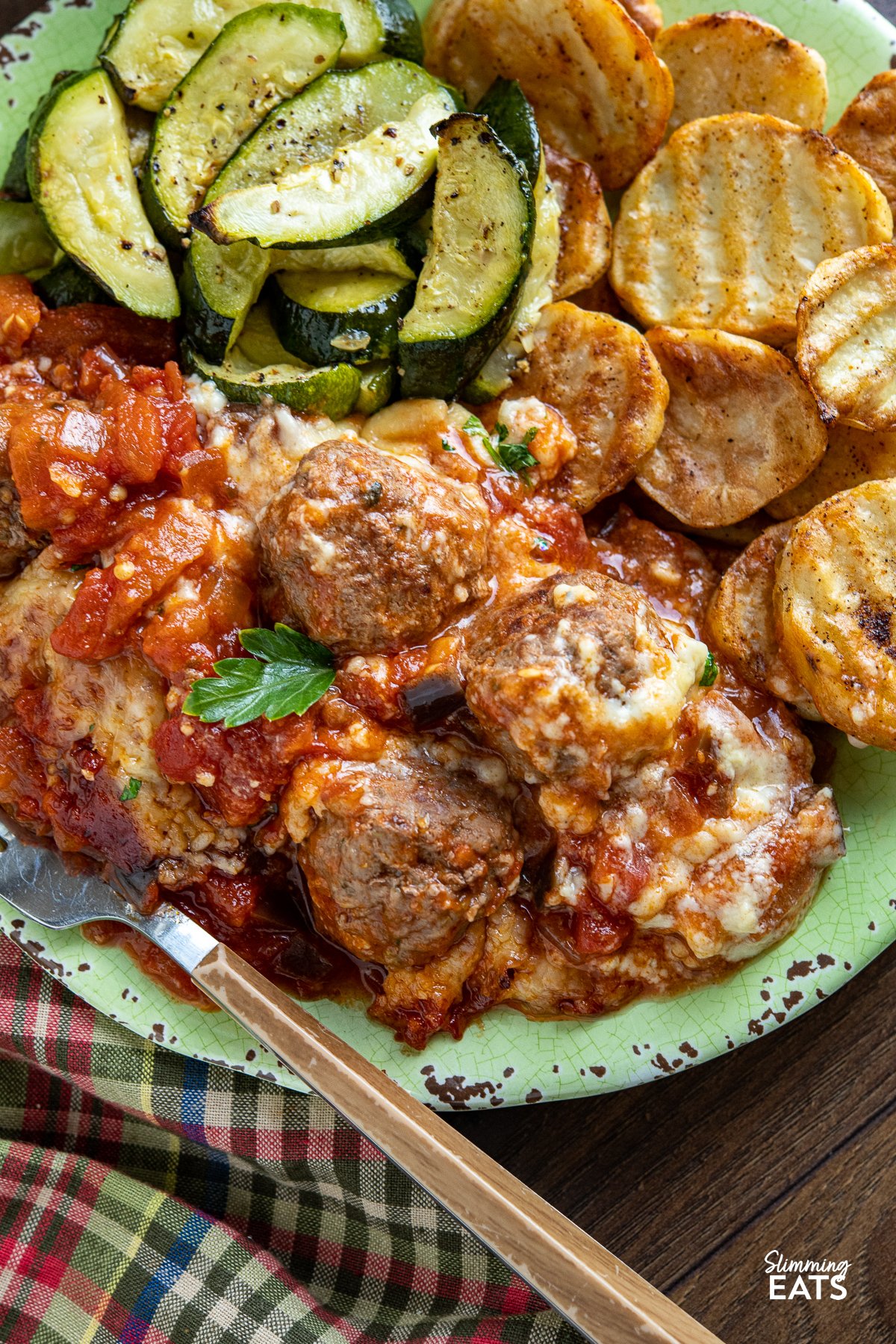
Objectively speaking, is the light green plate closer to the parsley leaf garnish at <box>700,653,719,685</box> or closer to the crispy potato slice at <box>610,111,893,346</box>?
the parsley leaf garnish at <box>700,653,719,685</box>

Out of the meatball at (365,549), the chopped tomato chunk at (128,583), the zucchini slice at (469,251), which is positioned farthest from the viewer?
the zucchini slice at (469,251)

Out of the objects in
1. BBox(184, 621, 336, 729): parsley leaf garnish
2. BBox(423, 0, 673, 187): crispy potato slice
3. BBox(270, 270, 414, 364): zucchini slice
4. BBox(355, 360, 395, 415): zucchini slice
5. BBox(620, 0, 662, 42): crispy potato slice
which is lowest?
BBox(184, 621, 336, 729): parsley leaf garnish

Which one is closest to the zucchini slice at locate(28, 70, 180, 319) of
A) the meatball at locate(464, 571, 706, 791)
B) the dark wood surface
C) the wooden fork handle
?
the meatball at locate(464, 571, 706, 791)

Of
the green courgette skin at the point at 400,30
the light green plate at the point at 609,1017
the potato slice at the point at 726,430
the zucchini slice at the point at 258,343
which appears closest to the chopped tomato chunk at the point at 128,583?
the zucchini slice at the point at 258,343

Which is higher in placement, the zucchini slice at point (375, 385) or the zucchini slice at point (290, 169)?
the zucchini slice at point (290, 169)

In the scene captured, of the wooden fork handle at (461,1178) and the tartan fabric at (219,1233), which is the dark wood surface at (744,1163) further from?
the wooden fork handle at (461,1178)

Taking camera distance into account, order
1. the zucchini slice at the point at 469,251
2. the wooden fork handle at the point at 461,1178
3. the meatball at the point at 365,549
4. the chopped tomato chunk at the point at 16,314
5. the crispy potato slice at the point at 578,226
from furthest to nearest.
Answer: the crispy potato slice at the point at 578,226 < the chopped tomato chunk at the point at 16,314 < the zucchini slice at the point at 469,251 < the meatball at the point at 365,549 < the wooden fork handle at the point at 461,1178

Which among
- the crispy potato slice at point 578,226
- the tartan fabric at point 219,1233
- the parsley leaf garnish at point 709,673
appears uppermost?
the crispy potato slice at point 578,226
